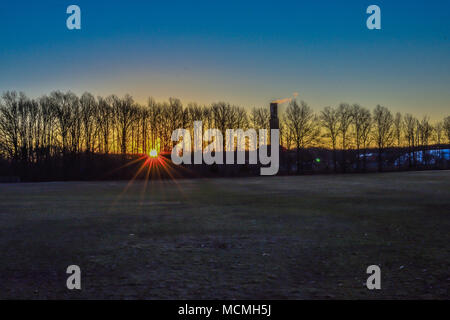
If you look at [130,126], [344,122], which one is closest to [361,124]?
[344,122]

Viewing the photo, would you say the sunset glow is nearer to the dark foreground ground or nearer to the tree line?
the tree line

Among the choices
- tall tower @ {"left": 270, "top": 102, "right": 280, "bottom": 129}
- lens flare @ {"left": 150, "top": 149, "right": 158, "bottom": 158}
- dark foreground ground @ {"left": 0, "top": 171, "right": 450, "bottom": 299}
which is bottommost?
dark foreground ground @ {"left": 0, "top": 171, "right": 450, "bottom": 299}

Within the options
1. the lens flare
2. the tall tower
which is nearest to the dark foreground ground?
the lens flare

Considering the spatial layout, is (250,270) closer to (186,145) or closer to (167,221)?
(167,221)

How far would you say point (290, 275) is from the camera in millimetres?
6781

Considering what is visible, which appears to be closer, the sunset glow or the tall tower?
the sunset glow

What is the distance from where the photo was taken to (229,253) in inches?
336

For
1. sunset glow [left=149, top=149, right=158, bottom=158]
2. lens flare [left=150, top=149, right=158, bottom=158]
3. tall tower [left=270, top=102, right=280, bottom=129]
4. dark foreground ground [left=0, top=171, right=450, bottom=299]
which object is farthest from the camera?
tall tower [left=270, top=102, right=280, bottom=129]

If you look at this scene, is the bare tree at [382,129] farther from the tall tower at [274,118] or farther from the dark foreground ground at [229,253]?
the dark foreground ground at [229,253]

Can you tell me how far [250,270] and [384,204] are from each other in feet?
42.6

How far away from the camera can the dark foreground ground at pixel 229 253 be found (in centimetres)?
609

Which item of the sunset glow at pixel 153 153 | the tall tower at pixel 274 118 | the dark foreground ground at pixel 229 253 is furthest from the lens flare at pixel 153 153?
the dark foreground ground at pixel 229 253

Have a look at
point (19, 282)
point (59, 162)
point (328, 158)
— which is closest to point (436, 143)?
point (328, 158)

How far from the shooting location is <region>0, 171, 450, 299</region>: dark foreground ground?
20.0ft
